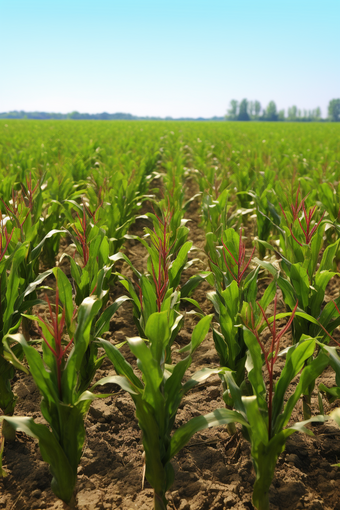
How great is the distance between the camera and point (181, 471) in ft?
5.83

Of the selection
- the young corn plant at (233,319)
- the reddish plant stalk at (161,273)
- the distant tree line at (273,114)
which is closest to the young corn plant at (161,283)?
the reddish plant stalk at (161,273)

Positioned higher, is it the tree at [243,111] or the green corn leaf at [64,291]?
the tree at [243,111]

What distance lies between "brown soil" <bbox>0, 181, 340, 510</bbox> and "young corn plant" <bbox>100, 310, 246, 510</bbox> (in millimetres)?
236

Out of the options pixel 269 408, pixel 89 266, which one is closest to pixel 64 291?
pixel 89 266

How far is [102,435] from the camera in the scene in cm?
199

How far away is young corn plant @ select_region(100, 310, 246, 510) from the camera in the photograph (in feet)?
4.61

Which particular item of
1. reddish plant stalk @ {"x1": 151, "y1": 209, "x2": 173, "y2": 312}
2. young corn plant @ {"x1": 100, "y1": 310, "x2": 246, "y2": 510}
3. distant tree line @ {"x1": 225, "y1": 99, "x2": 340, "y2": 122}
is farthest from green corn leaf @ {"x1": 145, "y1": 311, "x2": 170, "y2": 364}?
distant tree line @ {"x1": 225, "y1": 99, "x2": 340, "y2": 122}

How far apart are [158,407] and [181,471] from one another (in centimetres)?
54

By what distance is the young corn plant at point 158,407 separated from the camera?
1404 millimetres

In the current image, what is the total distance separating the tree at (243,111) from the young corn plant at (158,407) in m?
119

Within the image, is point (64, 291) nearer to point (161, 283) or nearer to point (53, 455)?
point (161, 283)

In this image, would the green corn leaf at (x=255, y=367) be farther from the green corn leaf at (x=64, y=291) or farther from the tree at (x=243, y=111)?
the tree at (x=243, y=111)

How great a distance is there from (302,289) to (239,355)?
54 cm

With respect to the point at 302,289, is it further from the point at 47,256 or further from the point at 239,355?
the point at 47,256
